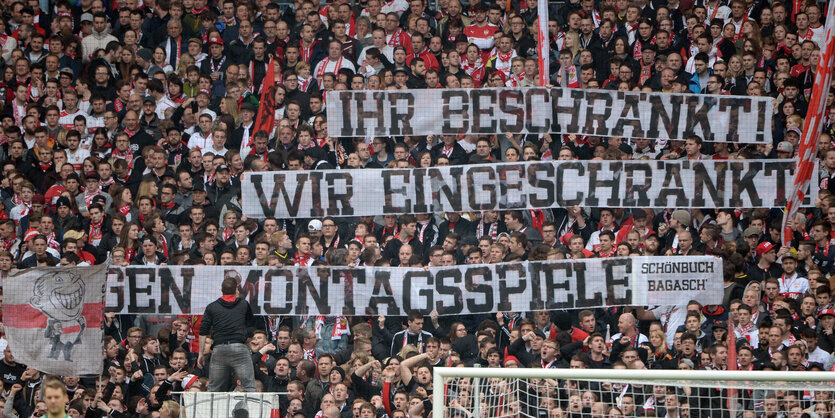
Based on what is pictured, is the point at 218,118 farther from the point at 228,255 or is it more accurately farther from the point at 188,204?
the point at 228,255

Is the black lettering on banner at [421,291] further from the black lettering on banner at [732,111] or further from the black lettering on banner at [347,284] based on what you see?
the black lettering on banner at [732,111]

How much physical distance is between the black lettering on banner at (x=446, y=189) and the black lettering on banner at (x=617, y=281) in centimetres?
192

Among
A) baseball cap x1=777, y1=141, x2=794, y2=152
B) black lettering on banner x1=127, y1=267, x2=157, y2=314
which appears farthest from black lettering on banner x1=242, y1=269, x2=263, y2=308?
baseball cap x1=777, y1=141, x2=794, y2=152

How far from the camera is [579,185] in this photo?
1503cm

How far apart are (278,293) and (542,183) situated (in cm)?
323

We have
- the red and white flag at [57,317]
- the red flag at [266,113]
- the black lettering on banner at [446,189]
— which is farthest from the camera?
the red flag at [266,113]

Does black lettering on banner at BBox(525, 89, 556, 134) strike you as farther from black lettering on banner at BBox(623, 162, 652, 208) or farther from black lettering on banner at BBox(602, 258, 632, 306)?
black lettering on banner at BBox(602, 258, 632, 306)

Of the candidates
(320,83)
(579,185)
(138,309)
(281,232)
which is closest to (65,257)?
(138,309)

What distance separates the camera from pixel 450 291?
1452 centimetres

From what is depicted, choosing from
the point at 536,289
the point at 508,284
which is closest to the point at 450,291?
the point at 508,284

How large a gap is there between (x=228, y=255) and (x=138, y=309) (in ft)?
3.87

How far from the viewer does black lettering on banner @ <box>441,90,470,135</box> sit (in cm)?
1575

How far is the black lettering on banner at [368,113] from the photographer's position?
1582cm

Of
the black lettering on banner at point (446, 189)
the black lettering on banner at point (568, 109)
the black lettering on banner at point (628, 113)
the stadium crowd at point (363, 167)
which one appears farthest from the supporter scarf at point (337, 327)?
the black lettering on banner at point (628, 113)
